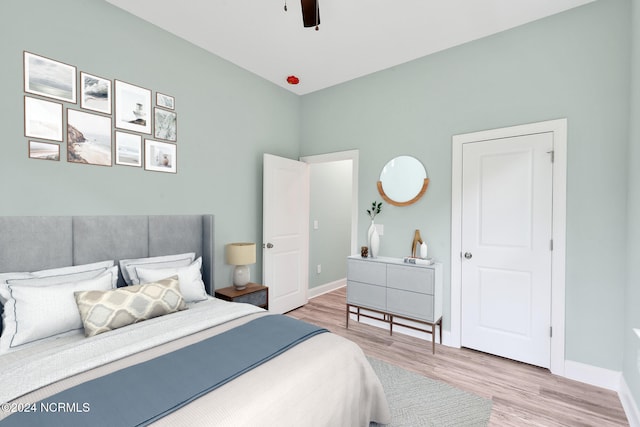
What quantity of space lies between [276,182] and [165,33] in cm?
184

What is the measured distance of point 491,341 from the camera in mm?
2672

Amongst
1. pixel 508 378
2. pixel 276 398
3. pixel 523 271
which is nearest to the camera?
pixel 276 398

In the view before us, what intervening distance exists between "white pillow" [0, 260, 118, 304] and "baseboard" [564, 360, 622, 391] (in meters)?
3.60

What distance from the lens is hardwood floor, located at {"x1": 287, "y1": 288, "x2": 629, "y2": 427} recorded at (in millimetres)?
1880

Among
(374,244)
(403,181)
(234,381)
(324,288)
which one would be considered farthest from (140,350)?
(324,288)

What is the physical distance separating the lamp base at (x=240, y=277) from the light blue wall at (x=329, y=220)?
4.90 feet

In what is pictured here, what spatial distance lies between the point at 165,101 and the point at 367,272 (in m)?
2.66

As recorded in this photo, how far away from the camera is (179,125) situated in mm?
2791

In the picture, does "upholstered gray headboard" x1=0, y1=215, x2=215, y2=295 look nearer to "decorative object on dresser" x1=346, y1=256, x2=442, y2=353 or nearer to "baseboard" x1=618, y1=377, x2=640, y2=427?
"decorative object on dresser" x1=346, y1=256, x2=442, y2=353

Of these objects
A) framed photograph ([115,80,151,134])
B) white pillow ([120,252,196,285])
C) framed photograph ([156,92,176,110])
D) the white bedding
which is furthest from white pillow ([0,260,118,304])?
framed photograph ([156,92,176,110])

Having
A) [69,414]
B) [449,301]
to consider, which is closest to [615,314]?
[449,301]

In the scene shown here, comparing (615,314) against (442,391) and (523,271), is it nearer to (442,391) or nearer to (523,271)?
(523,271)

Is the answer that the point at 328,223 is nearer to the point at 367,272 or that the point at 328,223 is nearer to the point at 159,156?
the point at 367,272

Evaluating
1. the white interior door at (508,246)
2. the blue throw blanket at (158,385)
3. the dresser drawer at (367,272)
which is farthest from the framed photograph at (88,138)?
the white interior door at (508,246)
